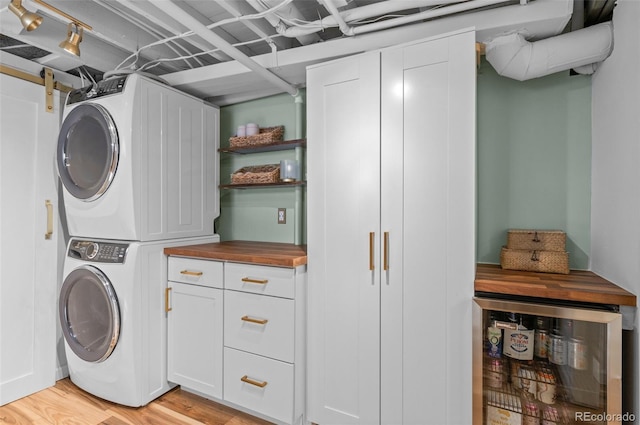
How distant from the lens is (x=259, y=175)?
7.75ft

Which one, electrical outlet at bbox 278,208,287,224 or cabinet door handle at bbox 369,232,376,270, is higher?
electrical outlet at bbox 278,208,287,224

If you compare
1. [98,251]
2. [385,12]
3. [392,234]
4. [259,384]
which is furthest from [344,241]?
[98,251]

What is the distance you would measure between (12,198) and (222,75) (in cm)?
158

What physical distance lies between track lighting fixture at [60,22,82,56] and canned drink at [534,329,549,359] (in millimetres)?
2591

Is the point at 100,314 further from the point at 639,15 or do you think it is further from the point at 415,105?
the point at 639,15

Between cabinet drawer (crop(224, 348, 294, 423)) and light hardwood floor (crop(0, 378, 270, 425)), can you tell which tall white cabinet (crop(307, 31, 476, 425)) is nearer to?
cabinet drawer (crop(224, 348, 294, 423))

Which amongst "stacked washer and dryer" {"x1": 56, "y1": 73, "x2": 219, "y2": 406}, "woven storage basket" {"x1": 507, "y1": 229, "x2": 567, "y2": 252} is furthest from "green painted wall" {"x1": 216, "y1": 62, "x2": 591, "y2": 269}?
"stacked washer and dryer" {"x1": 56, "y1": 73, "x2": 219, "y2": 406}

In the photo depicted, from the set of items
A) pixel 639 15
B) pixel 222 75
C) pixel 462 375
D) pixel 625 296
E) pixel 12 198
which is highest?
pixel 222 75

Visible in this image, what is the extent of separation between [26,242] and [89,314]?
2.15 feet

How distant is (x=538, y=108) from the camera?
1.84 m

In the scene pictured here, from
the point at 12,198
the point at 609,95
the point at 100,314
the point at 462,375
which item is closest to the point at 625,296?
the point at 462,375

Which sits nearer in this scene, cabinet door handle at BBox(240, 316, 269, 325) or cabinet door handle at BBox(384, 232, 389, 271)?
cabinet door handle at BBox(384, 232, 389, 271)

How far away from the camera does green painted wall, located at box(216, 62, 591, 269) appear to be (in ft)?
5.80

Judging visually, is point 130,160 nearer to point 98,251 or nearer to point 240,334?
point 98,251
